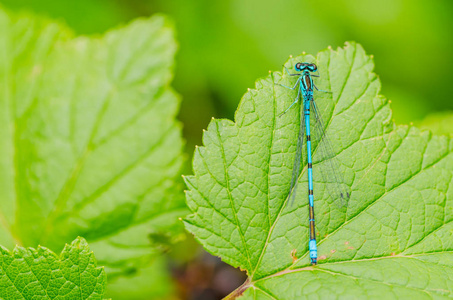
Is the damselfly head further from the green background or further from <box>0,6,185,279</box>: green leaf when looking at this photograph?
the green background

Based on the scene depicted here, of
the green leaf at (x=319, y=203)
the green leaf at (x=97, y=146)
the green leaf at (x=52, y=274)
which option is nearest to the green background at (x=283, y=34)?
the green leaf at (x=97, y=146)

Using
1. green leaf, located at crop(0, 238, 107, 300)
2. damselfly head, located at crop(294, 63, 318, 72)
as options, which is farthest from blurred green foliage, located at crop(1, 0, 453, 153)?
green leaf, located at crop(0, 238, 107, 300)

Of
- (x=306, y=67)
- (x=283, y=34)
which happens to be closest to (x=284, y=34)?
(x=283, y=34)

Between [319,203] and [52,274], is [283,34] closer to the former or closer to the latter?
[319,203]

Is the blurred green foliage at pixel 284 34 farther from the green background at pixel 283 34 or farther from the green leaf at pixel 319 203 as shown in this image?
the green leaf at pixel 319 203

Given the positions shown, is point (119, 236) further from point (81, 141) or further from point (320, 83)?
point (320, 83)

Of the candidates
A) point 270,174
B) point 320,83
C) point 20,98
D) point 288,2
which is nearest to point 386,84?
point 288,2
